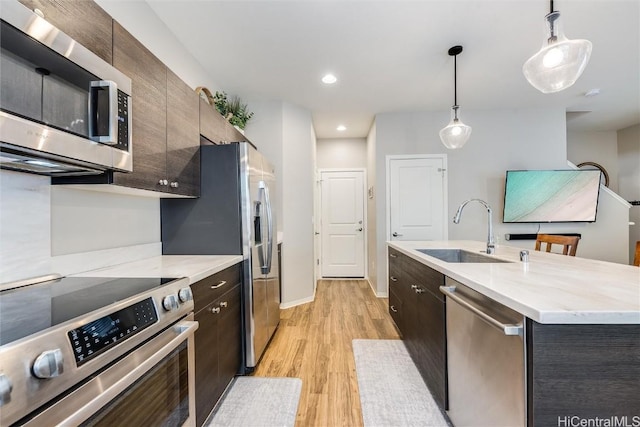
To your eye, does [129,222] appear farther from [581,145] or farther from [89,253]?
[581,145]

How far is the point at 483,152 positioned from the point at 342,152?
7.94 feet

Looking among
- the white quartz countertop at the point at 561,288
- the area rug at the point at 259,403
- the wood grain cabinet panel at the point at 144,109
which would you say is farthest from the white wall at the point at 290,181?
the white quartz countertop at the point at 561,288

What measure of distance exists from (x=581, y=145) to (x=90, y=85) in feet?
24.4

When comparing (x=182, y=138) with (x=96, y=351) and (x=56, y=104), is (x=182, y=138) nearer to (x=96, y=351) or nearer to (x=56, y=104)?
(x=56, y=104)

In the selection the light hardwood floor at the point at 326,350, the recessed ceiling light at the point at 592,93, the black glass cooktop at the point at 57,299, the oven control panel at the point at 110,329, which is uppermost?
the recessed ceiling light at the point at 592,93

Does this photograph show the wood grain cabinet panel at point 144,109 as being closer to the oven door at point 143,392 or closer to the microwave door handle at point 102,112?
the microwave door handle at point 102,112

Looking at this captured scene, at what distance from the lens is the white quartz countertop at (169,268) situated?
4.51 feet

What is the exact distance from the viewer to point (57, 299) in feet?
3.05

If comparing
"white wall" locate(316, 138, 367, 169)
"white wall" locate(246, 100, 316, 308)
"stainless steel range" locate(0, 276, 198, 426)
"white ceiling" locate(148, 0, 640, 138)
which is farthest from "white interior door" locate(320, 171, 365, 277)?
"stainless steel range" locate(0, 276, 198, 426)

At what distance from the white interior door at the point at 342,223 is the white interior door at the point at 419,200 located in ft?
4.02

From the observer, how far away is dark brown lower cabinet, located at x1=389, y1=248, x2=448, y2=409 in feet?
5.13

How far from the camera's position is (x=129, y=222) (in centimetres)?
180

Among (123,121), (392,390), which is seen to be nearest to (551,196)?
(392,390)

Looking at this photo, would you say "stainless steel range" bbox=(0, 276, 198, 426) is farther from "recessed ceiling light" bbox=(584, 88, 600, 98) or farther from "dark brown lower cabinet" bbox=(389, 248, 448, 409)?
"recessed ceiling light" bbox=(584, 88, 600, 98)
